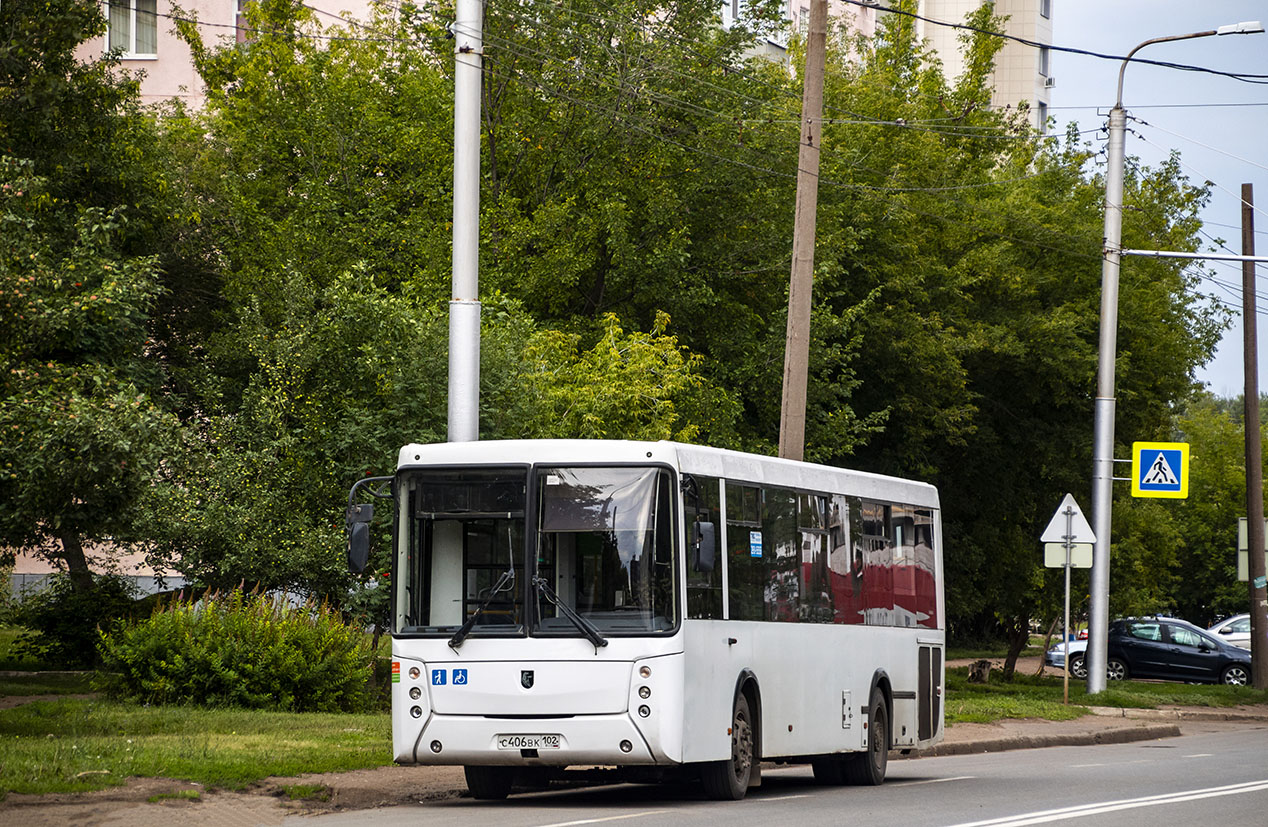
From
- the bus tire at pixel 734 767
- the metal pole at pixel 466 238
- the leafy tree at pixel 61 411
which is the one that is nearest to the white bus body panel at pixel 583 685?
the bus tire at pixel 734 767

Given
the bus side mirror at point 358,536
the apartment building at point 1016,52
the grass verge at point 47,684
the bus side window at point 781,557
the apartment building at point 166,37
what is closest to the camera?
the bus side mirror at point 358,536

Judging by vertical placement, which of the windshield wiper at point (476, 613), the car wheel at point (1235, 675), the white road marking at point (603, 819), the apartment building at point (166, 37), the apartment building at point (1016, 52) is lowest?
the car wheel at point (1235, 675)

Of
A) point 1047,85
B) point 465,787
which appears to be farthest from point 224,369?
point 1047,85

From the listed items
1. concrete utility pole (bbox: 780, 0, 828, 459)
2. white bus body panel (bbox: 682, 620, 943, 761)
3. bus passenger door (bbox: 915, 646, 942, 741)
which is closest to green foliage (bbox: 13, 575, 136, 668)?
concrete utility pole (bbox: 780, 0, 828, 459)

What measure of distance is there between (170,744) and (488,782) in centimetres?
300

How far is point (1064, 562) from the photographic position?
93.9 ft

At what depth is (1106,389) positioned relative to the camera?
99.6 ft

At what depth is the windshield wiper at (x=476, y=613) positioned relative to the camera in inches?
536

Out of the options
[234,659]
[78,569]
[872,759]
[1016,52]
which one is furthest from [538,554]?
[1016,52]

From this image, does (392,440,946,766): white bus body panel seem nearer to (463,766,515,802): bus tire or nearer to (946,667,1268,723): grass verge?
(463,766,515,802): bus tire

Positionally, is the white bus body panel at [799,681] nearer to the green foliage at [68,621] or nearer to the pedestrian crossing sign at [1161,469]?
the pedestrian crossing sign at [1161,469]

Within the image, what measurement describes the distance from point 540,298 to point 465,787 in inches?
582

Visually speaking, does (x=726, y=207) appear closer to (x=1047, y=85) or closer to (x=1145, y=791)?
(x=1145, y=791)

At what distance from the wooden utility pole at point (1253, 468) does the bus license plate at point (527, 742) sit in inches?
1068
